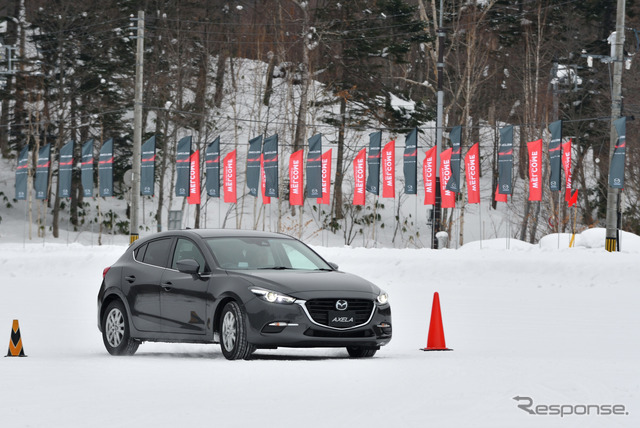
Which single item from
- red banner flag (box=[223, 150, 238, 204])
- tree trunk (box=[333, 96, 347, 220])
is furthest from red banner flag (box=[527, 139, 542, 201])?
tree trunk (box=[333, 96, 347, 220])

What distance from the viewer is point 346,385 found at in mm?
9805

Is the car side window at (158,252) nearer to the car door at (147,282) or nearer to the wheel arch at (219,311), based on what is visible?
the car door at (147,282)

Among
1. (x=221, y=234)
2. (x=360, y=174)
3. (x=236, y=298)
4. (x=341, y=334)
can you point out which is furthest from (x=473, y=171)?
(x=236, y=298)

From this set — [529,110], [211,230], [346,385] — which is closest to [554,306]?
[211,230]

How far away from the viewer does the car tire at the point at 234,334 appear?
38.7ft

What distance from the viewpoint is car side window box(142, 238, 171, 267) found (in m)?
13.5

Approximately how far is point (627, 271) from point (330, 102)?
3520 cm

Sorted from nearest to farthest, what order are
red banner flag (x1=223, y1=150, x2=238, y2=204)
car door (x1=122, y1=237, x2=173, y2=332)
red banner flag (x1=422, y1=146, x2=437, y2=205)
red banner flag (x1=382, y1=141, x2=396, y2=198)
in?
1. car door (x1=122, y1=237, x2=173, y2=332)
2. red banner flag (x1=422, y1=146, x2=437, y2=205)
3. red banner flag (x1=382, y1=141, x2=396, y2=198)
4. red banner flag (x1=223, y1=150, x2=238, y2=204)

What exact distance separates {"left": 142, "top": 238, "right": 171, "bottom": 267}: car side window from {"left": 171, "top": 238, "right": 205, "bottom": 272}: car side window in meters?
0.15

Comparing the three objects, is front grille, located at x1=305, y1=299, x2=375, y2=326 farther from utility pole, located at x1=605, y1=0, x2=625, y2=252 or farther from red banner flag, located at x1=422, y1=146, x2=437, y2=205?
red banner flag, located at x1=422, y1=146, x2=437, y2=205

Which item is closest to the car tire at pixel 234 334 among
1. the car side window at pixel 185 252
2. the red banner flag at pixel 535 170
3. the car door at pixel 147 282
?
the car side window at pixel 185 252

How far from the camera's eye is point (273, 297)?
11758mm

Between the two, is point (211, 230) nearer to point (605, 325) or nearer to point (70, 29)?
point (605, 325)

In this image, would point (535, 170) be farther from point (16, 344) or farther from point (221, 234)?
point (16, 344)
